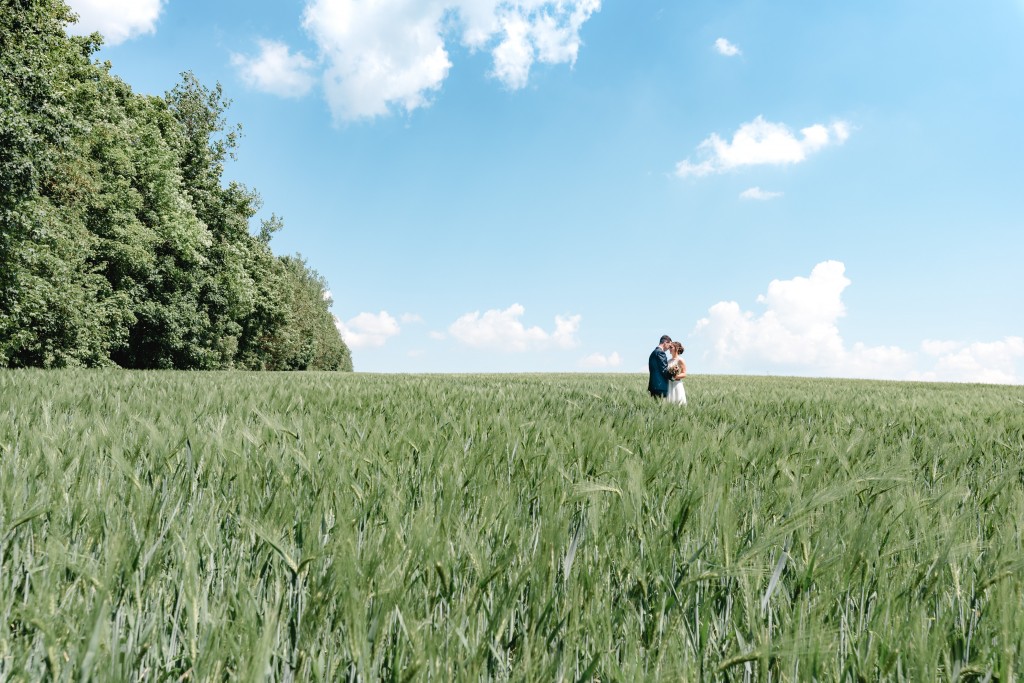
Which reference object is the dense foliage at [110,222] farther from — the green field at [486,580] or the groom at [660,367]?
the green field at [486,580]

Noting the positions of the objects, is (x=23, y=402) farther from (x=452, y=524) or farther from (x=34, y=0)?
(x=34, y=0)

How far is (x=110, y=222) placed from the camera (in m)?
29.3

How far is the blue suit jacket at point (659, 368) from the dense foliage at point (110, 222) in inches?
813

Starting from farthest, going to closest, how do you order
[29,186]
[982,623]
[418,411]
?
1. [29,186]
2. [418,411]
3. [982,623]

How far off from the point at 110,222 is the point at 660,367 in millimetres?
30748

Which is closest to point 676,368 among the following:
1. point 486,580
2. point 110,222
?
point 486,580

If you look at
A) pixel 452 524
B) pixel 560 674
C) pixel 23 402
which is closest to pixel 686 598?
pixel 560 674

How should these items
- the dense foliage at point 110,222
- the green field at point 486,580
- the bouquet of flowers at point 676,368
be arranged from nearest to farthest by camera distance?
1. the green field at point 486,580
2. the bouquet of flowers at point 676,368
3. the dense foliage at point 110,222

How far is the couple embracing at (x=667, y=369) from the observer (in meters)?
10.6

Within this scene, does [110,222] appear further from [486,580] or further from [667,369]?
[486,580]

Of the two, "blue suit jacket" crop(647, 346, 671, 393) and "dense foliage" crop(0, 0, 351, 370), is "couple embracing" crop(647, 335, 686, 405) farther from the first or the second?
"dense foliage" crop(0, 0, 351, 370)

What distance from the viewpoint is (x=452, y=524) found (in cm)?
182

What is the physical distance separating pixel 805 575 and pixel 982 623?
0.36 meters

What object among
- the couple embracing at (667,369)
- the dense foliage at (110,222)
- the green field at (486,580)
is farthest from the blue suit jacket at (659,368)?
the dense foliage at (110,222)
